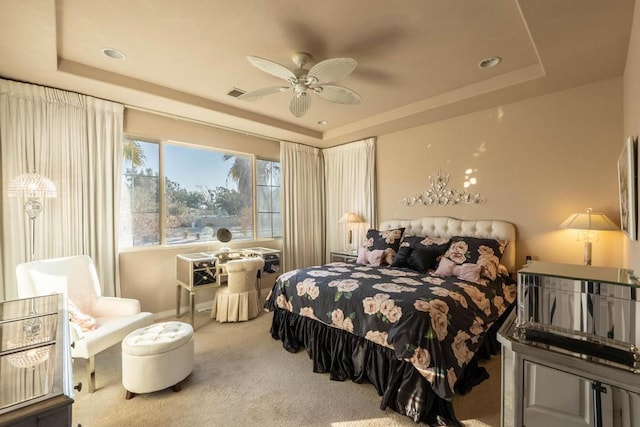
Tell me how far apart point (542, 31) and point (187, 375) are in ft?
12.6

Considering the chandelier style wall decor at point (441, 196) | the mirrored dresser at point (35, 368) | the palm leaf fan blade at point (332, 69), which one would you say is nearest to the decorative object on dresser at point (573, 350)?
the mirrored dresser at point (35, 368)

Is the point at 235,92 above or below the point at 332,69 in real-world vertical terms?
above

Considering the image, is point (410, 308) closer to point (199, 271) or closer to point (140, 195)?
point (199, 271)

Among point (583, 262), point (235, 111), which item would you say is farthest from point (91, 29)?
point (583, 262)

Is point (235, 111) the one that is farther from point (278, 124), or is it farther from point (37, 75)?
point (37, 75)

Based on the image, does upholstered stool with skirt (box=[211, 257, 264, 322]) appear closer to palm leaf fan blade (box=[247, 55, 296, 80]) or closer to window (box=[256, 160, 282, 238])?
window (box=[256, 160, 282, 238])

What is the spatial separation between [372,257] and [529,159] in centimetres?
222

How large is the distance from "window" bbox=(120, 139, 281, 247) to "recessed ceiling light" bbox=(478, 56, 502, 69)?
3.51m

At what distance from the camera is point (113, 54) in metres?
2.55

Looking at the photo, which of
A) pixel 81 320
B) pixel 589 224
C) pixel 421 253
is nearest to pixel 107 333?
pixel 81 320

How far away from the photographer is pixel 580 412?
1041 mm

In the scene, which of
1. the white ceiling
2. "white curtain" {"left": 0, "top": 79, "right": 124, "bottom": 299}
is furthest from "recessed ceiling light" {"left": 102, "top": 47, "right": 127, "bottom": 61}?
"white curtain" {"left": 0, "top": 79, "right": 124, "bottom": 299}

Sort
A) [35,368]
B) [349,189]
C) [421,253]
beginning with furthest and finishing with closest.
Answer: [349,189] < [421,253] < [35,368]

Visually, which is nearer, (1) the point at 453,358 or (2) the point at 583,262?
(1) the point at 453,358
